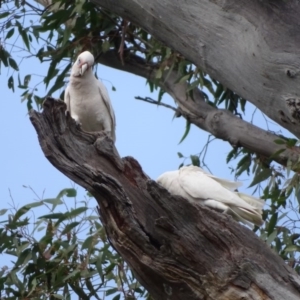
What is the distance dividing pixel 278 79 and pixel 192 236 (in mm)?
718

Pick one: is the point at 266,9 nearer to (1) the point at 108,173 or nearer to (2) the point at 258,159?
(1) the point at 108,173

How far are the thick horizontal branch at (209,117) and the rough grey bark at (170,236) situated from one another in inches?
48.6

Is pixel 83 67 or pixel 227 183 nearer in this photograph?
pixel 227 183

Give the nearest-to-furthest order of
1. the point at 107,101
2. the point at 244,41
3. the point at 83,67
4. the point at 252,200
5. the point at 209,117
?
the point at 244,41 < the point at 252,200 < the point at 83,67 < the point at 107,101 < the point at 209,117

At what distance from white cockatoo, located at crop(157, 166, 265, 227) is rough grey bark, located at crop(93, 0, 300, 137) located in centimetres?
36

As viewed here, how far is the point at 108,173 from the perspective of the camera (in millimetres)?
3596

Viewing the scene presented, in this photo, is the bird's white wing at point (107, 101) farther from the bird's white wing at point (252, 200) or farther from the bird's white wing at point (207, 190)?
the bird's white wing at point (252, 200)

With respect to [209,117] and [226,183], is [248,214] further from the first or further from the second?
[209,117]

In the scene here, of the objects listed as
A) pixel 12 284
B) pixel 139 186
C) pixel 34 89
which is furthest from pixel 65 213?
pixel 34 89

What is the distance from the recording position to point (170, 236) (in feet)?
11.6

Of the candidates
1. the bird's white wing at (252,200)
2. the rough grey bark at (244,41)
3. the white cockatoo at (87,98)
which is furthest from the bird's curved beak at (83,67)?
the bird's white wing at (252,200)

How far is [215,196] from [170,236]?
473 mm

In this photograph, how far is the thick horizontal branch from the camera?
514cm

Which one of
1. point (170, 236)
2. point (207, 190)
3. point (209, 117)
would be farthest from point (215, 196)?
point (209, 117)
